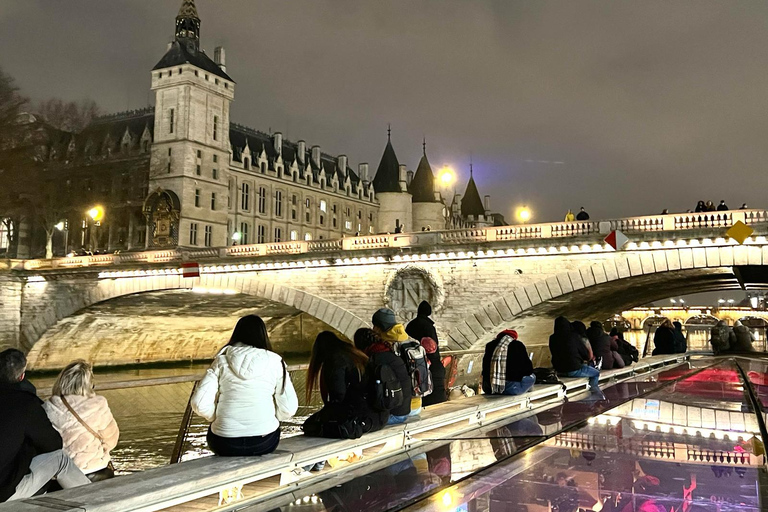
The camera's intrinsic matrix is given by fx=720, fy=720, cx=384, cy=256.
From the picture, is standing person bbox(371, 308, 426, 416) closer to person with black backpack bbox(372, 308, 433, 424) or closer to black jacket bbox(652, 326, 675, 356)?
person with black backpack bbox(372, 308, 433, 424)

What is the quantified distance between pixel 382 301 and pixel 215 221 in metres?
28.9

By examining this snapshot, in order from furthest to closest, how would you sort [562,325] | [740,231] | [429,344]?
[740,231], [562,325], [429,344]

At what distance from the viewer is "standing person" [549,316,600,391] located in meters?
12.0

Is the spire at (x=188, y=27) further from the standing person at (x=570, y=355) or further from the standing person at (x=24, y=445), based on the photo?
the standing person at (x=24, y=445)

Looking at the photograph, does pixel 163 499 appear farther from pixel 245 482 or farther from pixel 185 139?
→ pixel 185 139

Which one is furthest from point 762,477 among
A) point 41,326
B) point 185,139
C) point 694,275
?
point 185,139

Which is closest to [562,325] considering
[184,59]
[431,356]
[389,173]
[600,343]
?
[600,343]

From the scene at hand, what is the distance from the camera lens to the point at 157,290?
33.5m

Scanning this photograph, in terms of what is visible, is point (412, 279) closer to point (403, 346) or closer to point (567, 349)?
point (567, 349)

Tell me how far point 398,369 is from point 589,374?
23.5ft

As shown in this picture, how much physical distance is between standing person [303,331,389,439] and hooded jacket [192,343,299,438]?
1.88ft

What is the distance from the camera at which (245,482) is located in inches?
189

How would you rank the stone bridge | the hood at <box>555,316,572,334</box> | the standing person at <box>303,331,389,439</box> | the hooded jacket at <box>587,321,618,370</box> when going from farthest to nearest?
the stone bridge < the hooded jacket at <box>587,321,618,370</box> < the hood at <box>555,316,572,334</box> < the standing person at <box>303,331,389,439</box>

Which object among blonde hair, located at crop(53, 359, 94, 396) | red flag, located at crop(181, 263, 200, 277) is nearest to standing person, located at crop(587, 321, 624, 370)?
blonde hair, located at crop(53, 359, 94, 396)
